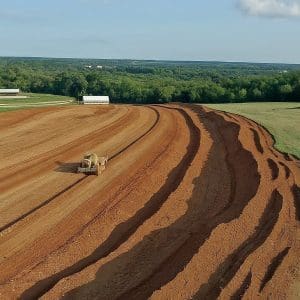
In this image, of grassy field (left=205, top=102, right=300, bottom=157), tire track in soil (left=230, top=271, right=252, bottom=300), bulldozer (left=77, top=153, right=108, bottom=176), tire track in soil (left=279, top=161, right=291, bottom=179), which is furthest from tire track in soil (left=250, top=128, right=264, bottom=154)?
tire track in soil (left=230, top=271, right=252, bottom=300)

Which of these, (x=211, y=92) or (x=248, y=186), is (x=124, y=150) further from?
(x=211, y=92)

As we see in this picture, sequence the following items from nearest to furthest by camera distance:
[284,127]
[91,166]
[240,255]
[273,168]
Answer: [240,255], [273,168], [91,166], [284,127]

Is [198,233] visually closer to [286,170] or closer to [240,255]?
[240,255]

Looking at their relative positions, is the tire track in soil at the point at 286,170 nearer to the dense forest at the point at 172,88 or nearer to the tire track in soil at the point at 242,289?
the tire track in soil at the point at 242,289

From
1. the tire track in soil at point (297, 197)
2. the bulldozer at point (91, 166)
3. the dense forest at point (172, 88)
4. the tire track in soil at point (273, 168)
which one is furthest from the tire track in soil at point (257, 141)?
the dense forest at point (172, 88)

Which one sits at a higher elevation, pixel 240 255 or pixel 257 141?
pixel 240 255

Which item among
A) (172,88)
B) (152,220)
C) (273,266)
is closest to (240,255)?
(273,266)
